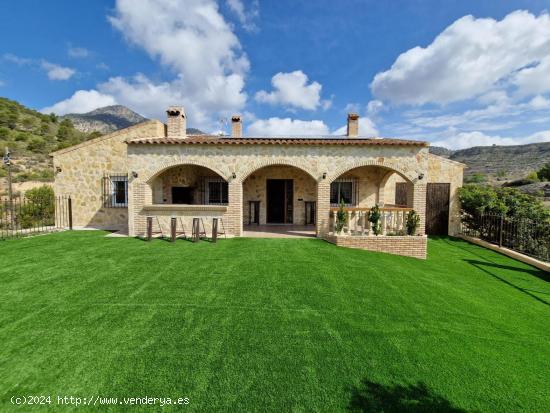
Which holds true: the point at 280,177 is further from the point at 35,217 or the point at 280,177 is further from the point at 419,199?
the point at 35,217

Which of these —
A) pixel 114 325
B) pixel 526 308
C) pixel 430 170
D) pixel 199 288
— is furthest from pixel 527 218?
pixel 114 325

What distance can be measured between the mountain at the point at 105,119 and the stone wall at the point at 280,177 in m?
53.6

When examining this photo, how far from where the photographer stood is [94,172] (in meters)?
13.0

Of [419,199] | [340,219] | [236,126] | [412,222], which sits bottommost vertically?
[412,222]

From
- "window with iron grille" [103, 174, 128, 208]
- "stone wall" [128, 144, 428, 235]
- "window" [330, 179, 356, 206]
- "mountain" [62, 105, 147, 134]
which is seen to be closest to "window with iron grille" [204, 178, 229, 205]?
"stone wall" [128, 144, 428, 235]

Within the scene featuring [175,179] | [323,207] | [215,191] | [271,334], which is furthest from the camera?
[215,191]

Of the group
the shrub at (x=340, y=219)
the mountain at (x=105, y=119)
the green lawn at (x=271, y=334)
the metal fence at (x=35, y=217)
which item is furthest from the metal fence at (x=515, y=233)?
the mountain at (x=105, y=119)

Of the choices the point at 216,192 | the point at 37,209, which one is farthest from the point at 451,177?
the point at 37,209

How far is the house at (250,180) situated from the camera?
399 inches

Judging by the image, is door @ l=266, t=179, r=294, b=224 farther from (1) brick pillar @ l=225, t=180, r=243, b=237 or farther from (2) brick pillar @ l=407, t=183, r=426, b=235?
(2) brick pillar @ l=407, t=183, r=426, b=235

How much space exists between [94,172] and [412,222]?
15.2 metres

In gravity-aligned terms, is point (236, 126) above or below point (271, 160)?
above

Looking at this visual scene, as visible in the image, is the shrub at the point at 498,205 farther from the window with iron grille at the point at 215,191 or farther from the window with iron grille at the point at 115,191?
the window with iron grille at the point at 115,191

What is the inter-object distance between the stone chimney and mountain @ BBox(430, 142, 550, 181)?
119ft
